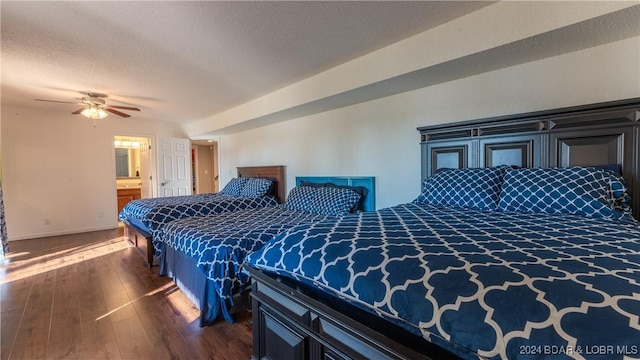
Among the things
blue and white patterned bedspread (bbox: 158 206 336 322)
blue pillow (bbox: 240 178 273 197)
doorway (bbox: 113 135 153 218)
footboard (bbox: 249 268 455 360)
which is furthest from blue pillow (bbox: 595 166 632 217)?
doorway (bbox: 113 135 153 218)

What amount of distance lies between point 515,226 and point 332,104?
2.49 metres

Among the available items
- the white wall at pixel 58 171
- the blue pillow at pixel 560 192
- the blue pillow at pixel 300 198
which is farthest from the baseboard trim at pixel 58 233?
the blue pillow at pixel 560 192

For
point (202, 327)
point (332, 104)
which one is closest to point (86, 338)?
point (202, 327)

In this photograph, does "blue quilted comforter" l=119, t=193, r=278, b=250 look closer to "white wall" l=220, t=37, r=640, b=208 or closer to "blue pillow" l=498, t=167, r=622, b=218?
"white wall" l=220, t=37, r=640, b=208

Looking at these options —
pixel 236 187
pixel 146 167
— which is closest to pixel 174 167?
pixel 146 167

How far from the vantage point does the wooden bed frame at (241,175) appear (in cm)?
329

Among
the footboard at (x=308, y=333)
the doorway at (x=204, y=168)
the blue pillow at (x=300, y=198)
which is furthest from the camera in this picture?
the doorway at (x=204, y=168)

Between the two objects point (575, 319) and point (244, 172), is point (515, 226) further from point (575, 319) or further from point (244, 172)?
point (244, 172)

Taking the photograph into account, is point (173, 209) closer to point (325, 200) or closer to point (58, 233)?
point (325, 200)

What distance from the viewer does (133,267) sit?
331cm

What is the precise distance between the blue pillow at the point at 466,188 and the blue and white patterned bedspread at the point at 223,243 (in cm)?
135

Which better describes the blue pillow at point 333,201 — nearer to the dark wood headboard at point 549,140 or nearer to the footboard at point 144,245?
the dark wood headboard at point 549,140

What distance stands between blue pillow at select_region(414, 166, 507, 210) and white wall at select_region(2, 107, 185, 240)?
19.1ft

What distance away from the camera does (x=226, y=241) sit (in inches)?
83.9
